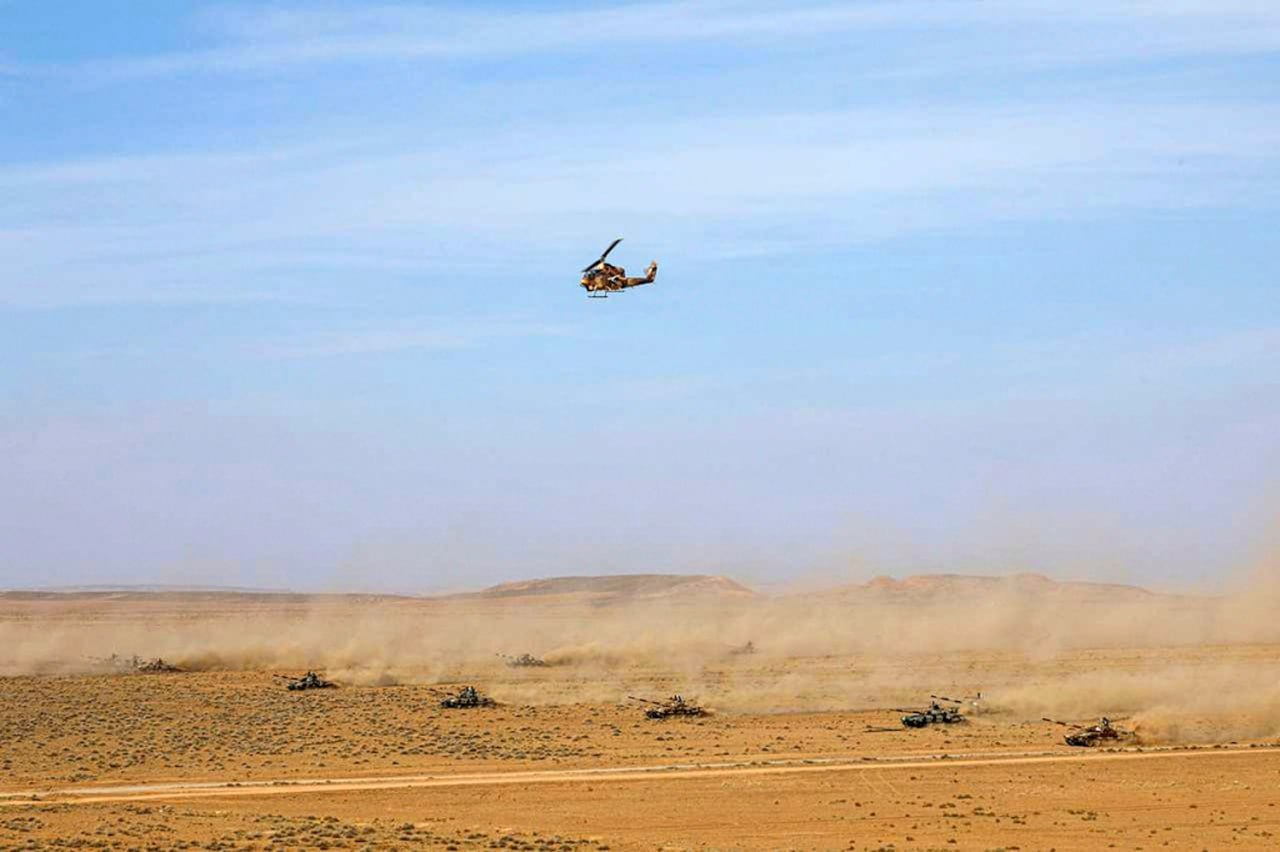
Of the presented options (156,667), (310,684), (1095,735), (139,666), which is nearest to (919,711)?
(1095,735)

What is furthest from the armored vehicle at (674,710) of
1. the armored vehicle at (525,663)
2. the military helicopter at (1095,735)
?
the armored vehicle at (525,663)

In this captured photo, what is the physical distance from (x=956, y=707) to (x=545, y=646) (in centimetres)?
5915

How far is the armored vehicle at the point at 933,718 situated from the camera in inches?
2729

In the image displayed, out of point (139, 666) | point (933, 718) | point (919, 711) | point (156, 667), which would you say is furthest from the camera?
point (139, 666)

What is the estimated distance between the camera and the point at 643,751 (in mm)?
64000

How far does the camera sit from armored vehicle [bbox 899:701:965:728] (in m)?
69.3

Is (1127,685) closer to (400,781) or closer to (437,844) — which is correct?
(400,781)

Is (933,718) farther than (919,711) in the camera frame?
No

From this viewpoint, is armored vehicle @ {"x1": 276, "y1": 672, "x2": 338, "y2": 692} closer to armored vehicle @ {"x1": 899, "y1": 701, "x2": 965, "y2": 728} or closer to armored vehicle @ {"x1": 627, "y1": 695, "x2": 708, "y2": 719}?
armored vehicle @ {"x1": 627, "y1": 695, "x2": 708, "y2": 719}

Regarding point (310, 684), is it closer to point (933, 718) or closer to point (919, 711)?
point (919, 711)

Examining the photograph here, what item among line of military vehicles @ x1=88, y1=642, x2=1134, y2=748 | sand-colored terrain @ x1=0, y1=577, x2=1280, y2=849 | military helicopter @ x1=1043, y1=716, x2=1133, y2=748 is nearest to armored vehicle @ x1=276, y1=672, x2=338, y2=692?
line of military vehicles @ x1=88, y1=642, x2=1134, y2=748

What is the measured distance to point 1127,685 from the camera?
79.9m

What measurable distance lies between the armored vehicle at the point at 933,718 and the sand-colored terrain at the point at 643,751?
634mm

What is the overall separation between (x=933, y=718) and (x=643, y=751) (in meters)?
13.7
